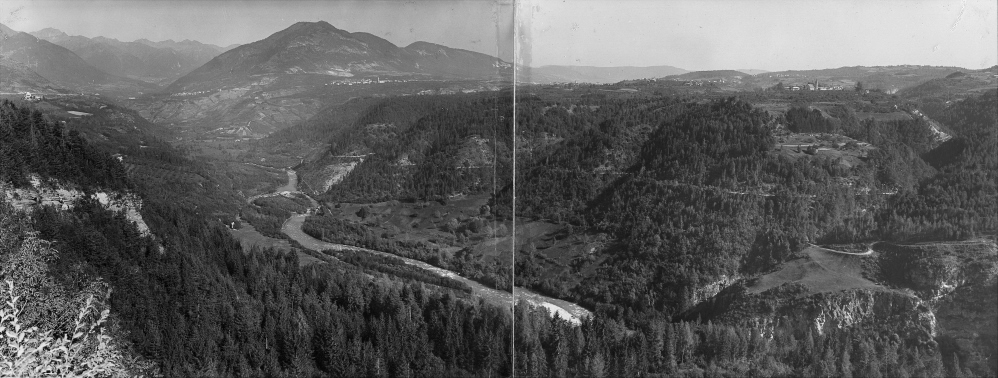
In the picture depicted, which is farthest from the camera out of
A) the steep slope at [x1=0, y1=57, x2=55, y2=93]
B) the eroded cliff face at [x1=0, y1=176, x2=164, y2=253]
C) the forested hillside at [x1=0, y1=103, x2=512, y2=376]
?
the steep slope at [x1=0, y1=57, x2=55, y2=93]

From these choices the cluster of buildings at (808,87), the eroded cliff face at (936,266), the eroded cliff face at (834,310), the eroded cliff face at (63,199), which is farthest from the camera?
the eroded cliff face at (63,199)

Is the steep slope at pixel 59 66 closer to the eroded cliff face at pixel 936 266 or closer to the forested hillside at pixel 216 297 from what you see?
the forested hillside at pixel 216 297

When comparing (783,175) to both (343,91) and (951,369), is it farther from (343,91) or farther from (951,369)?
(343,91)

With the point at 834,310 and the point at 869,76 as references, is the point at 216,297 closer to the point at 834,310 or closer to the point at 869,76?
the point at 834,310

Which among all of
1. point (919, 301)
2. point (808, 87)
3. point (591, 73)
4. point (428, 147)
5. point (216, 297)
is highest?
point (591, 73)

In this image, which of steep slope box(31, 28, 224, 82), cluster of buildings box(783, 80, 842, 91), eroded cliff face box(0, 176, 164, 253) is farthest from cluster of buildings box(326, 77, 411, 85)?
cluster of buildings box(783, 80, 842, 91)

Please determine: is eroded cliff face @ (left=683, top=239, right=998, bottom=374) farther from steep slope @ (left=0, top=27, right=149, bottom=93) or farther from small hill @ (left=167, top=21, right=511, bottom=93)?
steep slope @ (left=0, top=27, right=149, bottom=93)

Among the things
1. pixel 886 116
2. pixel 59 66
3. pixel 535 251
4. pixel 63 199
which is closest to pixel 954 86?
pixel 886 116

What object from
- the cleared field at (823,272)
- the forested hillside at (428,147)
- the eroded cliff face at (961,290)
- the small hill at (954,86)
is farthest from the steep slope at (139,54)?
the eroded cliff face at (961,290)

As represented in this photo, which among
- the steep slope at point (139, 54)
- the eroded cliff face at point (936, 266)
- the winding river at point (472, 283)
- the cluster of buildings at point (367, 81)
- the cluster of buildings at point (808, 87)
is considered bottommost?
the winding river at point (472, 283)
